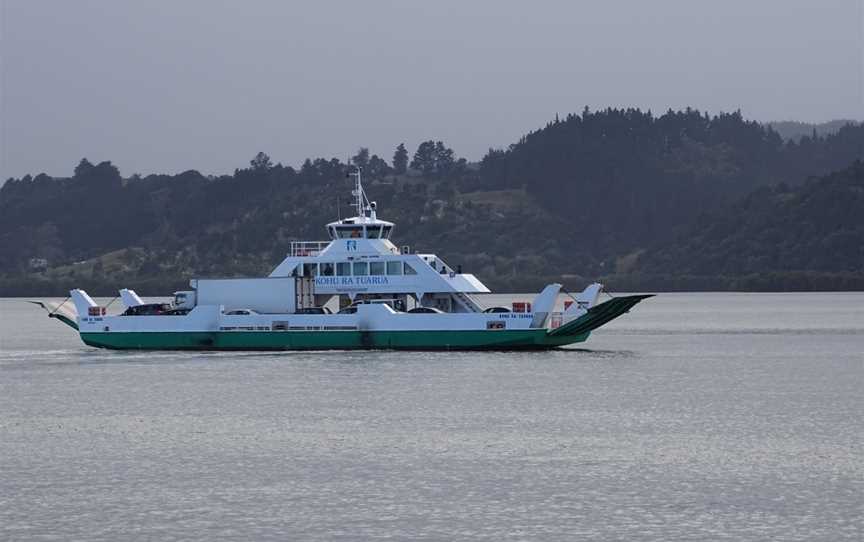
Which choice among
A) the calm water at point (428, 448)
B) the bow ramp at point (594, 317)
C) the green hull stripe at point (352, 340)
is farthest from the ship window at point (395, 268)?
the bow ramp at point (594, 317)

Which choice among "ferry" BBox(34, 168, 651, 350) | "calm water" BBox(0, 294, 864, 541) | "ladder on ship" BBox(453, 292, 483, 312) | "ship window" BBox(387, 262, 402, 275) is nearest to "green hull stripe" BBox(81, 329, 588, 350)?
"ferry" BBox(34, 168, 651, 350)

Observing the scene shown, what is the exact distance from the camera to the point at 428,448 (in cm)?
4622

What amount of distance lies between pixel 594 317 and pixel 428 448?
31548 mm

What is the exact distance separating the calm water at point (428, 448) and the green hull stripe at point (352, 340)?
1.11 metres

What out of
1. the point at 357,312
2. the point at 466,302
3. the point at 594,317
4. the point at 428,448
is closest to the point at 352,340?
the point at 357,312

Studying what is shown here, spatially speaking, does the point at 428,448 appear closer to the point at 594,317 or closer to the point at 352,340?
the point at 352,340

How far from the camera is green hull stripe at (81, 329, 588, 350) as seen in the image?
75250 millimetres

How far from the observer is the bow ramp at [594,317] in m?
75.5

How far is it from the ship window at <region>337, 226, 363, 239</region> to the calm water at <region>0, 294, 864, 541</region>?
6.98m

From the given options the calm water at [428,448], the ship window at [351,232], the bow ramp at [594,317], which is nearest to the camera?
the calm water at [428,448]

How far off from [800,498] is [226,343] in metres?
47.1

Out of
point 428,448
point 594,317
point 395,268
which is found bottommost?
point 428,448

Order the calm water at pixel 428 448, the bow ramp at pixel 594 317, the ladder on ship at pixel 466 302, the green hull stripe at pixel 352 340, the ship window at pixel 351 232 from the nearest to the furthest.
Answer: the calm water at pixel 428 448
the green hull stripe at pixel 352 340
the bow ramp at pixel 594 317
the ladder on ship at pixel 466 302
the ship window at pixel 351 232

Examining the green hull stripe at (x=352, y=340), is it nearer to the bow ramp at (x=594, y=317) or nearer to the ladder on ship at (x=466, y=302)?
the bow ramp at (x=594, y=317)
